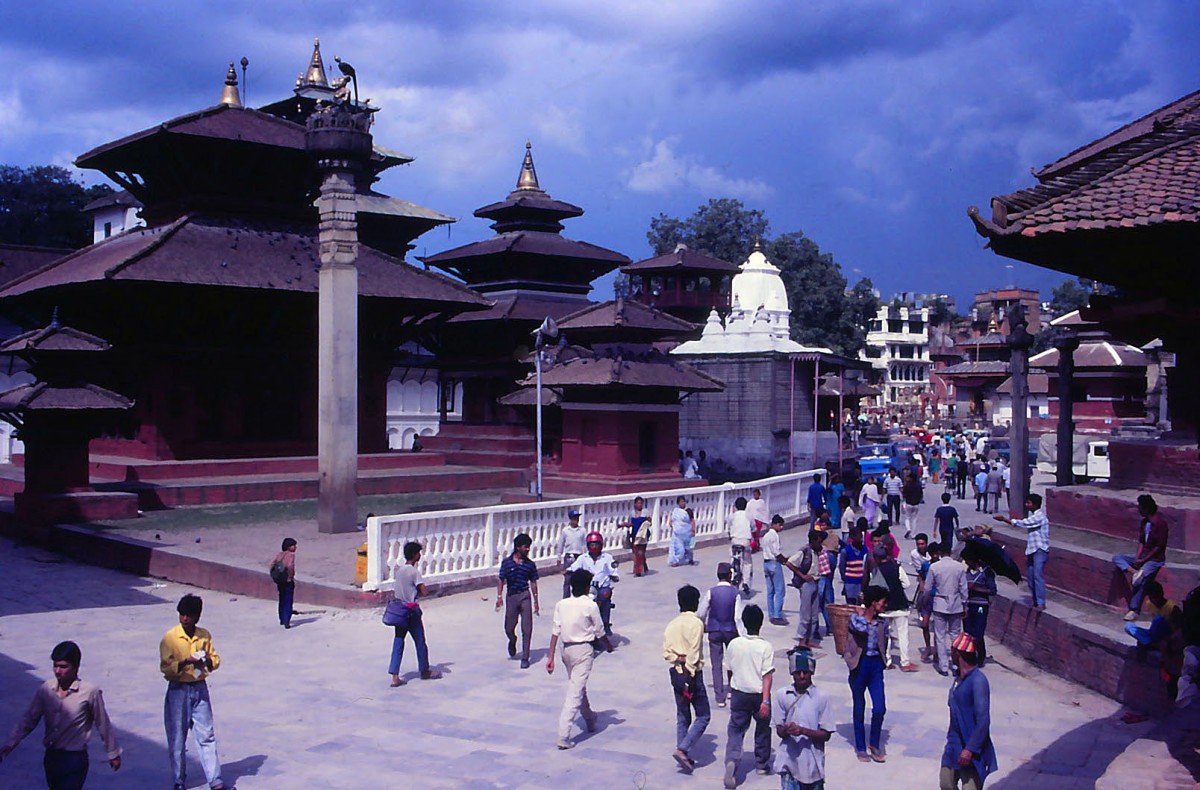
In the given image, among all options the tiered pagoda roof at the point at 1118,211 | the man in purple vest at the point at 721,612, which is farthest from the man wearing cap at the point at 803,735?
the tiered pagoda roof at the point at 1118,211

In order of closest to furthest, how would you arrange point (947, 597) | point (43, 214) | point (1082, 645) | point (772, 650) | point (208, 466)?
point (772, 650) < point (1082, 645) < point (947, 597) < point (208, 466) < point (43, 214)

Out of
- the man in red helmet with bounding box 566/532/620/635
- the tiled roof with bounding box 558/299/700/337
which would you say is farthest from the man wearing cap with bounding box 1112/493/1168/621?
the tiled roof with bounding box 558/299/700/337

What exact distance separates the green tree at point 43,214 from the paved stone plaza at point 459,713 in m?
61.7

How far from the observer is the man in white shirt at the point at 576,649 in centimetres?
946

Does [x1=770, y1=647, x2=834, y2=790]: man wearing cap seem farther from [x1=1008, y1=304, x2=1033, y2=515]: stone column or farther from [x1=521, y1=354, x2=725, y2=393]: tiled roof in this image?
[x1=521, y1=354, x2=725, y2=393]: tiled roof

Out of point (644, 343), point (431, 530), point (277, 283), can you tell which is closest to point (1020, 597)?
point (431, 530)

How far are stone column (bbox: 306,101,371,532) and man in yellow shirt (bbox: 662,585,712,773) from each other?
13276mm

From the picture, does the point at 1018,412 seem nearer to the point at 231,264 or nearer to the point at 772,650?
the point at 772,650

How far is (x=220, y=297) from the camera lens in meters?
29.6

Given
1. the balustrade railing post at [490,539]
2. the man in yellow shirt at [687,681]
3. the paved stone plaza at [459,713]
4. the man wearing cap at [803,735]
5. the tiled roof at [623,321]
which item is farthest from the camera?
the tiled roof at [623,321]

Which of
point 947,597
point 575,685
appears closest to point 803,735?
point 575,685

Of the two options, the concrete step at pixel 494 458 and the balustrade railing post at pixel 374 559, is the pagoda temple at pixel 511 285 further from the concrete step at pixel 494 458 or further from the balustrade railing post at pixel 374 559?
the balustrade railing post at pixel 374 559

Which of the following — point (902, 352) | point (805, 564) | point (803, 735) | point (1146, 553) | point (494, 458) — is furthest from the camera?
point (902, 352)

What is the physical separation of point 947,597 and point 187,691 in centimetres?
785
